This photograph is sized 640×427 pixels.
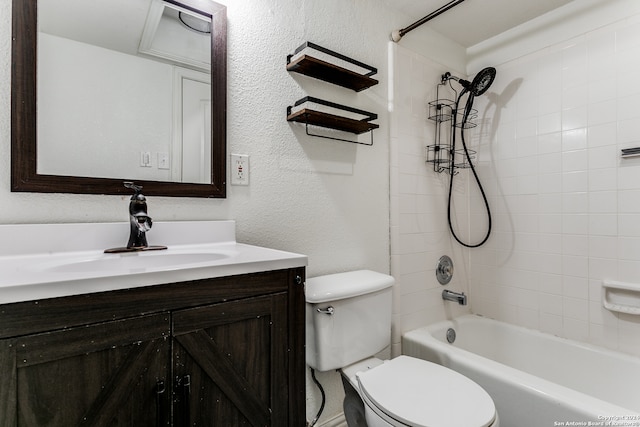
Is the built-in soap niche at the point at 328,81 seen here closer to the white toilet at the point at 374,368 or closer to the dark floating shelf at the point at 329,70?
the dark floating shelf at the point at 329,70

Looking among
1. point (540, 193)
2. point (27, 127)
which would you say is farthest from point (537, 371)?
point (27, 127)

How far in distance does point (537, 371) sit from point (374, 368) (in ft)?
3.98

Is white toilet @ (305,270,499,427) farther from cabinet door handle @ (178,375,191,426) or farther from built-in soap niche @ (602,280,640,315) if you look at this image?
built-in soap niche @ (602,280,640,315)

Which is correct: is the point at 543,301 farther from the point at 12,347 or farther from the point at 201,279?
the point at 12,347

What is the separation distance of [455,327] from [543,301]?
0.53m

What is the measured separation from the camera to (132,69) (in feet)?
3.78

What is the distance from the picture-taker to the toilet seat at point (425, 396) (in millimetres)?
992

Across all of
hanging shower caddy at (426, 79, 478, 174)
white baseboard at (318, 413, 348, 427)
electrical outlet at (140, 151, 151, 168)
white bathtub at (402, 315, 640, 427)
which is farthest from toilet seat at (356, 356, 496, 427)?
hanging shower caddy at (426, 79, 478, 174)

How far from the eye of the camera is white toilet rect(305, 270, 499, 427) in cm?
103

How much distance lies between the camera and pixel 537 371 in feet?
6.12

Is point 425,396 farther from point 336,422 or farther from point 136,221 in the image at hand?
point 136,221

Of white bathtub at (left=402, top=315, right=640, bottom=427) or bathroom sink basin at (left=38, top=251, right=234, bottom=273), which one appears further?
white bathtub at (left=402, top=315, right=640, bottom=427)

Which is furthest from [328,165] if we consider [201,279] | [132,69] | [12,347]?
[12,347]

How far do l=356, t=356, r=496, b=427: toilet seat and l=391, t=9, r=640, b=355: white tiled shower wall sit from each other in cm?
60
